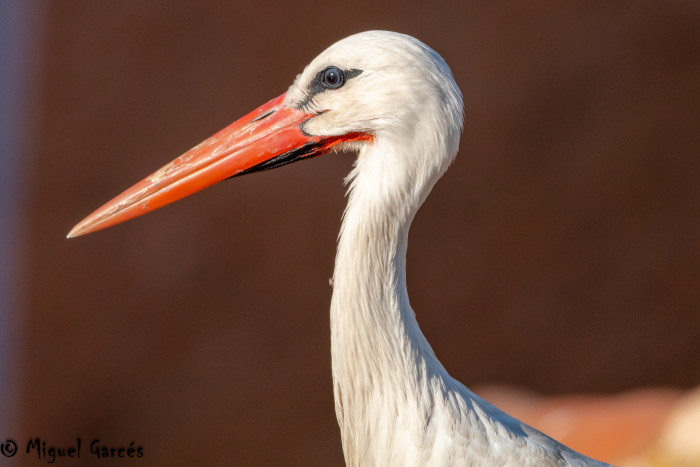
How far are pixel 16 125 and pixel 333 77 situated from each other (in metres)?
2.67

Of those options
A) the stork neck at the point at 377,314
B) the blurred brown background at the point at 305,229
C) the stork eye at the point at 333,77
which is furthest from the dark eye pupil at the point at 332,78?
the blurred brown background at the point at 305,229

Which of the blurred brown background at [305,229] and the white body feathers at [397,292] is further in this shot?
the blurred brown background at [305,229]

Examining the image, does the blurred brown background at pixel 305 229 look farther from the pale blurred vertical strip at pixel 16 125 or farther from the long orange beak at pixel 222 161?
the long orange beak at pixel 222 161

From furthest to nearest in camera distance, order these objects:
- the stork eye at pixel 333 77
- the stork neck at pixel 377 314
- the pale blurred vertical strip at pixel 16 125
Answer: the pale blurred vertical strip at pixel 16 125, the stork eye at pixel 333 77, the stork neck at pixel 377 314

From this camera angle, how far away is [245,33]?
3.73m

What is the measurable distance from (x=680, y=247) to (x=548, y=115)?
3.37 feet

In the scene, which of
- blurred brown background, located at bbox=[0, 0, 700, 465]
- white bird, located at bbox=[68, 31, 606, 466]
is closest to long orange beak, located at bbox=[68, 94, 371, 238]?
white bird, located at bbox=[68, 31, 606, 466]

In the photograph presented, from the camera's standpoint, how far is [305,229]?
12.9 ft

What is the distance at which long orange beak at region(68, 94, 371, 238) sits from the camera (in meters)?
1.61

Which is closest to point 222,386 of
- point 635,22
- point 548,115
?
point 548,115

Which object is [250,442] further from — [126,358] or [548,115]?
[548,115]

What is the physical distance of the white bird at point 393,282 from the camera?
1445mm

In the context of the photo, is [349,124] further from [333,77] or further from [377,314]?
[377,314]

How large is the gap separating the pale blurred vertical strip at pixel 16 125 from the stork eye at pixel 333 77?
8.36 ft
